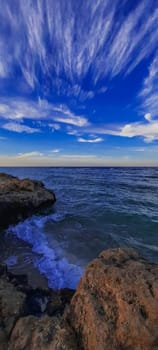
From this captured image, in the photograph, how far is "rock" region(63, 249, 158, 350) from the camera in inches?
98.7

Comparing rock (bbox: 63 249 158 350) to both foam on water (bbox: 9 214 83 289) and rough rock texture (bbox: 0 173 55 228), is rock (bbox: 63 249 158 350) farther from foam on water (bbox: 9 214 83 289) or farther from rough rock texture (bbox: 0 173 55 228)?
rough rock texture (bbox: 0 173 55 228)

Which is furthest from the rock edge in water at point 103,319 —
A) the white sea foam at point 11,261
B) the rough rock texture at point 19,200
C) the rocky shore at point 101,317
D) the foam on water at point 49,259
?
the rough rock texture at point 19,200

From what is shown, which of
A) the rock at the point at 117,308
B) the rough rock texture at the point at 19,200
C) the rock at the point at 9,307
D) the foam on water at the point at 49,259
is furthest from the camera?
the rough rock texture at the point at 19,200

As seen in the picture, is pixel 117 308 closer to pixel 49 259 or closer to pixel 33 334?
pixel 33 334

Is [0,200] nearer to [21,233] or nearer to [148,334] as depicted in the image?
[21,233]

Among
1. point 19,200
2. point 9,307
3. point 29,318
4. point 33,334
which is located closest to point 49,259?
point 9,307

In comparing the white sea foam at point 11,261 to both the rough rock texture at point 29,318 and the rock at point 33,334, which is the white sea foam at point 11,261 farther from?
the rock at point 33,334

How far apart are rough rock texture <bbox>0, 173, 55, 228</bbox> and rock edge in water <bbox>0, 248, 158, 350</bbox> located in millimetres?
8200

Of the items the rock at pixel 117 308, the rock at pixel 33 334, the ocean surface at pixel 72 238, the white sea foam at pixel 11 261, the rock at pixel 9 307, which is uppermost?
the rock at pixel 117 308

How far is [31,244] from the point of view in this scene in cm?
863

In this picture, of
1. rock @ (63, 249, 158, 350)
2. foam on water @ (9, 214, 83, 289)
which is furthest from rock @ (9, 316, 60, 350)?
foam on water @ (9, 214, 83, 289)

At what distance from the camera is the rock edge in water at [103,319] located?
253 centimetres

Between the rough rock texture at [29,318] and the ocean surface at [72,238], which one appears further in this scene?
the ocean surface at [72,238]

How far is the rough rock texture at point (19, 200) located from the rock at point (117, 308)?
28.3 ft
